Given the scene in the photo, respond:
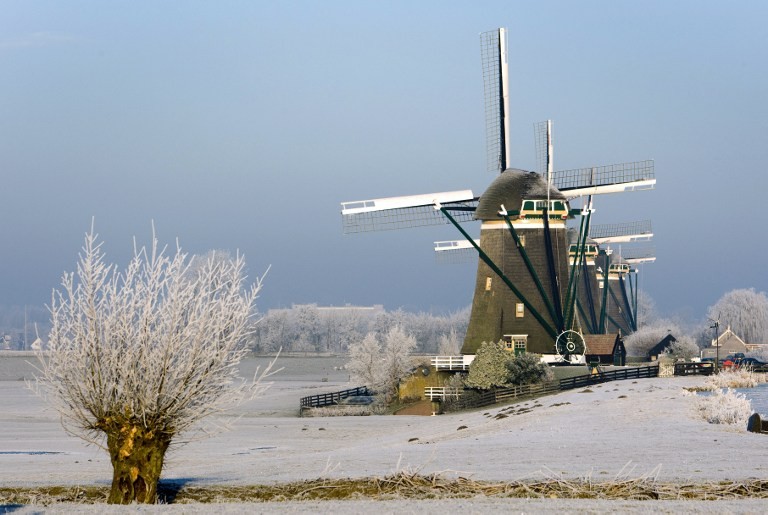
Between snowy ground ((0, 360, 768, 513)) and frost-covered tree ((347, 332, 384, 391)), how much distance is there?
17512 mm

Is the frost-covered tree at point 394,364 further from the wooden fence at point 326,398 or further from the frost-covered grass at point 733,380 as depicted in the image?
the frost-covered grass at point 733,380

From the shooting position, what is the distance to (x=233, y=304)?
1881cm

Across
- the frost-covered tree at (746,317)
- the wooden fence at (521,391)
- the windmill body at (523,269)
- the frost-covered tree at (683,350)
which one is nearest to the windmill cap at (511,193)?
the windmill body at (523,269)

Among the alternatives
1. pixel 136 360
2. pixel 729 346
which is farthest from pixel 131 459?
pixel 729 346

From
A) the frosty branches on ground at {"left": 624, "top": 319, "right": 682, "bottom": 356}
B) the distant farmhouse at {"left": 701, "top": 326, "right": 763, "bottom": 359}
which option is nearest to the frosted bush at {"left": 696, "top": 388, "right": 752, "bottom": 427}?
the frosty branches on ground at {"left": 624, "top": 319, "right": 682, "bottom": 356}

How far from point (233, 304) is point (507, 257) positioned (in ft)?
134

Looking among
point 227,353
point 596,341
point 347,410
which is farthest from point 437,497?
point 596,341

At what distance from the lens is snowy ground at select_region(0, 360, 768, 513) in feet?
63.6

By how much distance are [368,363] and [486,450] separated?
46.6 m

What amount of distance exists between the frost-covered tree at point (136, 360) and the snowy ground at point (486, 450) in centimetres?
182

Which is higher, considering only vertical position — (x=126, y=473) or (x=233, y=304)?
(x=233, y=304)

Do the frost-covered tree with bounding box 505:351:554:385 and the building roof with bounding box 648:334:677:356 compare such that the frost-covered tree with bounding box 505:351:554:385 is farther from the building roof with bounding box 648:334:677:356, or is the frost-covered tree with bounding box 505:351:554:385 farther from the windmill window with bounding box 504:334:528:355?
the building roof with bounding box 648:334:677:356

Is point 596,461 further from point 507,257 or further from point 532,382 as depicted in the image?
point 507,257

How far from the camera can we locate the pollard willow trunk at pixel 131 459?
18.3 m
